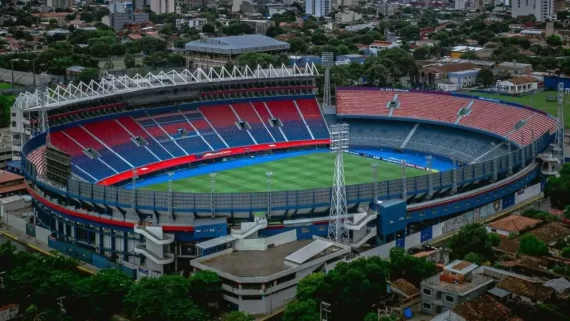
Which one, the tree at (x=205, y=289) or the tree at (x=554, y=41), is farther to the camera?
the tree at (x=554, y=41)

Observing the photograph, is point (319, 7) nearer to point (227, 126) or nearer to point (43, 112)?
point (227, 126)

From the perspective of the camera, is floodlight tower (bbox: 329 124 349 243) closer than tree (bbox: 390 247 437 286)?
No

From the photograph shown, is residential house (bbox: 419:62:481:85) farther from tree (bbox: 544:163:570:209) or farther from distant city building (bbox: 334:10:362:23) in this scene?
distant city building (bbox: 334:10:362:23)

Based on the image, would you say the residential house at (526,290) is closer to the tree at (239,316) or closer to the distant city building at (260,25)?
the tree at (239,316)

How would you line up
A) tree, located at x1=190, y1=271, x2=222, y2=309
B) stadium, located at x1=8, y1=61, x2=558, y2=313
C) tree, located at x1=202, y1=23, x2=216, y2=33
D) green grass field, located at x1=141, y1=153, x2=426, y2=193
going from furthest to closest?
tree, located at x1=202, y1=23, x2=216, y2=33 → green grass field, located at x1=141, y1=153, x2=426, y2=193 → stadium, located at x1=8, y1=61, x2=558, y2=313 → tree, located at x1=190, y1=271, x2=222, y2=309

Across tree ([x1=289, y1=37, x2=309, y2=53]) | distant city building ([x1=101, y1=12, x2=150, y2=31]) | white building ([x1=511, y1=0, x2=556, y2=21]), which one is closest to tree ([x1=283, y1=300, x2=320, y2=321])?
tree ([x1=289, y1=37, x2=309, y2=53])

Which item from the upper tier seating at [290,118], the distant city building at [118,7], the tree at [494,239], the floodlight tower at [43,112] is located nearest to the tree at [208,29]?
the distant city building at [118,7]

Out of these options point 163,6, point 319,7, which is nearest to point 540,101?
point 319,7

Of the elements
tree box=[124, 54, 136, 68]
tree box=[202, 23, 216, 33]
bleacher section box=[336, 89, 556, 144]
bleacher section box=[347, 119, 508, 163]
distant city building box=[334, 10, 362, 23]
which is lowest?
bleacher section box=[347, 119, 508, 163]
